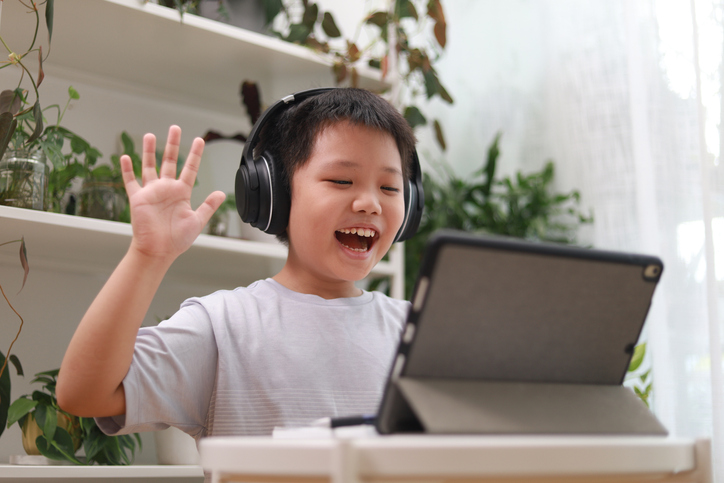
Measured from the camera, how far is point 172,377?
2.75ft

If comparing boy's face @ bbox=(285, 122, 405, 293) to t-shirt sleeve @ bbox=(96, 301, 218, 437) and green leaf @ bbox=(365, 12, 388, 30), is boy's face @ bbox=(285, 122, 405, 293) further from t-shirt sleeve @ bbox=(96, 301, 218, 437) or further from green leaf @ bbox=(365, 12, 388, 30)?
green leaf @ bbox=(365, 12, 388, 30)

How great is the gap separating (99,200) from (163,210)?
78 centimetres

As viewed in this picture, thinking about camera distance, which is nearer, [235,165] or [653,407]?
[653,407]

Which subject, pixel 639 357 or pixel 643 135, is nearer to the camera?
pixel 639 357

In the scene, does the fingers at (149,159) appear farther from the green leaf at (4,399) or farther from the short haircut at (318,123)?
the green leaf at (4,399)

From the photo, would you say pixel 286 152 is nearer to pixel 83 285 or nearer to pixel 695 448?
pixel 695 448

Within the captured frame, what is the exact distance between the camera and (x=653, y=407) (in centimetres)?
162

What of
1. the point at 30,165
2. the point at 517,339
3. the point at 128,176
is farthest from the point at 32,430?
the point at 517,339

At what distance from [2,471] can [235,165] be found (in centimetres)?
102

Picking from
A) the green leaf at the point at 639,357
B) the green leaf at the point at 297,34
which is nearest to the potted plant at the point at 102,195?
the green leaf at the point at 297,34

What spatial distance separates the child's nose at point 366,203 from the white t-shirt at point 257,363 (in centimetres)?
17

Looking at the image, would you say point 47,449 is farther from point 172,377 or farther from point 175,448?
point 172,377

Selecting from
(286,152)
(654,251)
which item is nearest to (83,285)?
(286,152)

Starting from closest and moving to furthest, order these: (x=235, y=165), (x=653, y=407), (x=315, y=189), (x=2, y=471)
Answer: (x=315, y=189) < (x=2, y=471) < (x=653, y=407) < (x=235, y=165)
